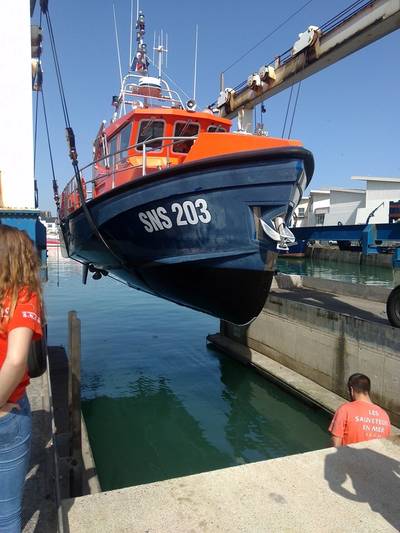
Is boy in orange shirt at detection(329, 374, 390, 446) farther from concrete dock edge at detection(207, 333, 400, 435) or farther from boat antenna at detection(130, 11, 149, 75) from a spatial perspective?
boat antenna at detection(130, 11, 149, 75)

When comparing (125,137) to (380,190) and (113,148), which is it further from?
(380,190)

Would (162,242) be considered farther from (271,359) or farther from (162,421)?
(271,359)

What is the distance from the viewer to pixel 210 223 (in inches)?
204

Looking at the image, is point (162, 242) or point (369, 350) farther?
point (369, 350)

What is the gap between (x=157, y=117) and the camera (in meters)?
6.78

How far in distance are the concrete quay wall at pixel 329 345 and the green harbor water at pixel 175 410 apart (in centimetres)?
60

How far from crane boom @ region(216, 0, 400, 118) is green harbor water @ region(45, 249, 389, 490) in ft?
23.7

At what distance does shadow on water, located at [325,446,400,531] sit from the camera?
269 centimetres

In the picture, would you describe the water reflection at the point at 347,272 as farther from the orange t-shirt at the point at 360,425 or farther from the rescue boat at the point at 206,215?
the orange t-shirt at the point at 360,425

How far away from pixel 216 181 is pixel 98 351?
7.03 metres

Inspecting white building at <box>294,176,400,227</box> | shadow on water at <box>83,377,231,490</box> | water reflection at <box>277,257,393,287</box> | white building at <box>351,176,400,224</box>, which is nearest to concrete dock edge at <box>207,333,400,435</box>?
shadow on water at <box>83,377,231,490</box>

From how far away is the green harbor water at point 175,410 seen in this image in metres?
6.11

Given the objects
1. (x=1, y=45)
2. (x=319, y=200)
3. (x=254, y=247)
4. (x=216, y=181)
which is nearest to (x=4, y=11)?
(x=1, y=45)

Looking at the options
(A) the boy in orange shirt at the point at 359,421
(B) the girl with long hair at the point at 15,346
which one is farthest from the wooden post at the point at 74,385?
(B) the girl with long hair at the point at 15,346
